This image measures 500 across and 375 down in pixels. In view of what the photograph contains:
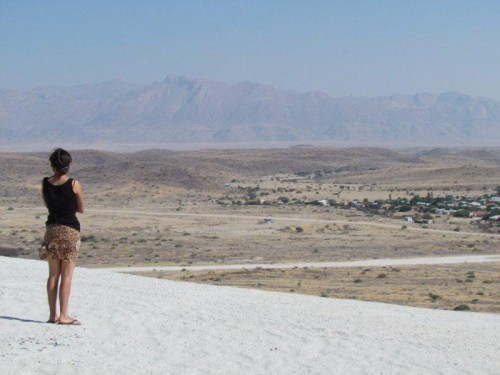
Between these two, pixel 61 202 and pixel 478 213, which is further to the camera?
pixel 478 213

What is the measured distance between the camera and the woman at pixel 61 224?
33.3ft

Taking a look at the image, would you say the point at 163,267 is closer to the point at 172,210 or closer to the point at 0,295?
the point at 0,295

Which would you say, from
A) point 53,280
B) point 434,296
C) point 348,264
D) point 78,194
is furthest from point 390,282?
point 78,194

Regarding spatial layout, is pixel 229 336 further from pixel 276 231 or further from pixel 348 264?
pixel 276 231

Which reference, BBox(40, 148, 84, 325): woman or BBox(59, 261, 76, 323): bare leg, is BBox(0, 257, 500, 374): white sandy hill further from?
BBox(40, 148, 84, 325): woman

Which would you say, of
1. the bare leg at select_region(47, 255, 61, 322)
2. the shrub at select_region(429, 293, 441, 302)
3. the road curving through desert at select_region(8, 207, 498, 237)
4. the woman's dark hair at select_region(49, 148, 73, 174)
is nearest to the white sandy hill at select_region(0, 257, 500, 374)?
the bare leg at select_region(47, 255, 61, 322)

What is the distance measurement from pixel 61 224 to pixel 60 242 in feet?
0.79

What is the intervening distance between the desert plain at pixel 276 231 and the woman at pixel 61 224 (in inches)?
492

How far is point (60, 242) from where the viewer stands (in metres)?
10.3

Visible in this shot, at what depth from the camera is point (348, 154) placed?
181500mm

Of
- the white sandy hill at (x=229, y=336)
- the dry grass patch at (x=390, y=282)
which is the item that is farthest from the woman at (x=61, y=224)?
the dry grass patch at (x=390, y=282)

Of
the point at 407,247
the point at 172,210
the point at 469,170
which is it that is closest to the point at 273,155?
the point at 469,170

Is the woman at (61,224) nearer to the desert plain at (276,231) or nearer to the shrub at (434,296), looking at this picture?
the desert plain at (276,231)

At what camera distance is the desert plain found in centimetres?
2878
